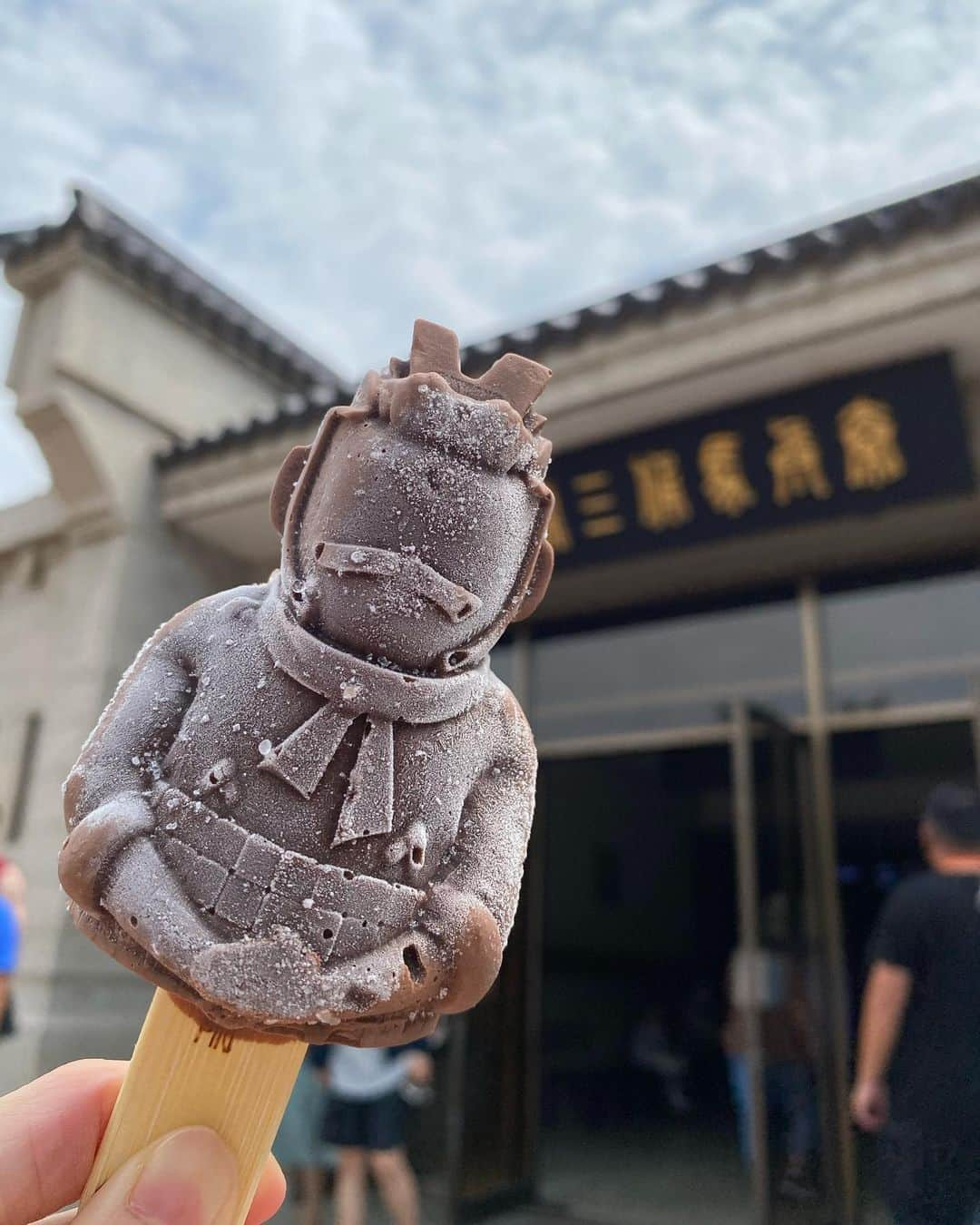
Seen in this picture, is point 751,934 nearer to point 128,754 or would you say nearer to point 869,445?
point 869,445

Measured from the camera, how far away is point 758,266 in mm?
4309

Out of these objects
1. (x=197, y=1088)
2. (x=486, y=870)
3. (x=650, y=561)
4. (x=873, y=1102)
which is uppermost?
(x=650, y=561)

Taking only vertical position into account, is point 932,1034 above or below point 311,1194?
above

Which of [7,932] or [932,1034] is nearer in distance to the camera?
[932,1034]

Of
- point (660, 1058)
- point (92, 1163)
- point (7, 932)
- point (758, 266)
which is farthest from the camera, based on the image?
point (660, 1058)

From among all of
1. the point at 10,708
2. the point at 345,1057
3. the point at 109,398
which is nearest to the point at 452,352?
the point at 345,1057

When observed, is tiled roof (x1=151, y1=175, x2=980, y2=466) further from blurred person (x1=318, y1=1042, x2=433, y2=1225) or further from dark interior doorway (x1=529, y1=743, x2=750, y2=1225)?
blurred person (x1=318, y1=1042, x2=433, y2=1225)

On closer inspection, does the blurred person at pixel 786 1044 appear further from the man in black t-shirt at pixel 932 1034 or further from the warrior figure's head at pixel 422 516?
the warrior figure's head at pixel 422 516

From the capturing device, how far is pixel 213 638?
138 centimetres

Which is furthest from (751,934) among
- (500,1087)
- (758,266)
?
(758,266)

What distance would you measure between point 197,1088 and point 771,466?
160 inches

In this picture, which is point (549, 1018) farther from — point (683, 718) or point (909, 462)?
point (909, 462)

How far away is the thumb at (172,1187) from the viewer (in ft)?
3.82

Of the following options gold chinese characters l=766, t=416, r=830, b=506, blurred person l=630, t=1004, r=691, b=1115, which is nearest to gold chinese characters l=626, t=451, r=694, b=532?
gold chinese characters l=766, t=416, r=830, b=506
